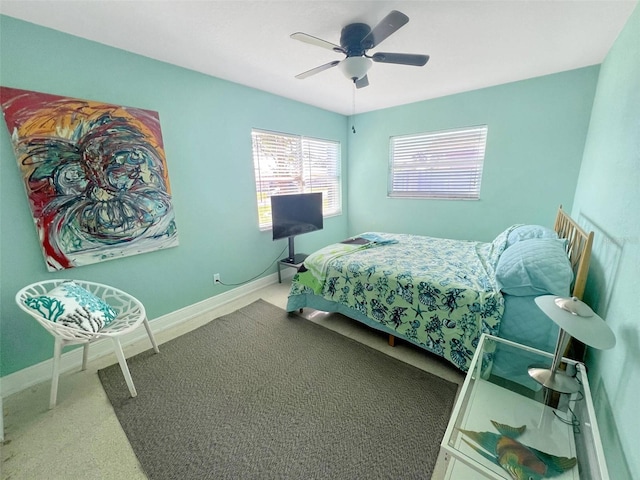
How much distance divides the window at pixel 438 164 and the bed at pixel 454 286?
115cm

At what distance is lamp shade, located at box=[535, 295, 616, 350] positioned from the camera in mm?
893

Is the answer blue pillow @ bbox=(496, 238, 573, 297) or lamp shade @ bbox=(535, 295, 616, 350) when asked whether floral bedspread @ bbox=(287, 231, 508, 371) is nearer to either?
blue pillow @ bbox=(496, 238, 573, 297)

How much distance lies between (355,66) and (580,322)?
194cm

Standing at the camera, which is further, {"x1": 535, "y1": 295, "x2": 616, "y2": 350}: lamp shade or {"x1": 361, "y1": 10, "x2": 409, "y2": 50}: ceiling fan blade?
{"x1": 361, "y1": 10, "x2": 409, "y2": 50}: ceiling fan blade

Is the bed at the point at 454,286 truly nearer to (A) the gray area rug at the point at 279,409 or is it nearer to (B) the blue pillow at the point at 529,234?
(B) the blue pillow at the point at 529,234

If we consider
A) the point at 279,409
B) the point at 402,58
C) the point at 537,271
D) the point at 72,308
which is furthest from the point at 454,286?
the point at 72,308

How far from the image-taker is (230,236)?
2.91m

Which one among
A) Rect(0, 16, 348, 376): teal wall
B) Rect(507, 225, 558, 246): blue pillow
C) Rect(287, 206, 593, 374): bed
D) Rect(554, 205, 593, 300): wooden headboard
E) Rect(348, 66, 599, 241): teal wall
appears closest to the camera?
Rect(554, 205, 593, 300): wooden headboard

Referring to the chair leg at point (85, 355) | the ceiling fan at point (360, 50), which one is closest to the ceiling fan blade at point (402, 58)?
the ceiling fan at point (360, 50)

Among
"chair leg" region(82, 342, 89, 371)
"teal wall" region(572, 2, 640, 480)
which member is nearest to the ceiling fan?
"teal wall" region(572, 2, 640, 480)

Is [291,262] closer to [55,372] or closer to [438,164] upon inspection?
[55,372]

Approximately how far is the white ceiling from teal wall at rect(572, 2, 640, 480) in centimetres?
38

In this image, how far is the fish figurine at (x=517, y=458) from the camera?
933 mm

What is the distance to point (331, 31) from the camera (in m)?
1.81
